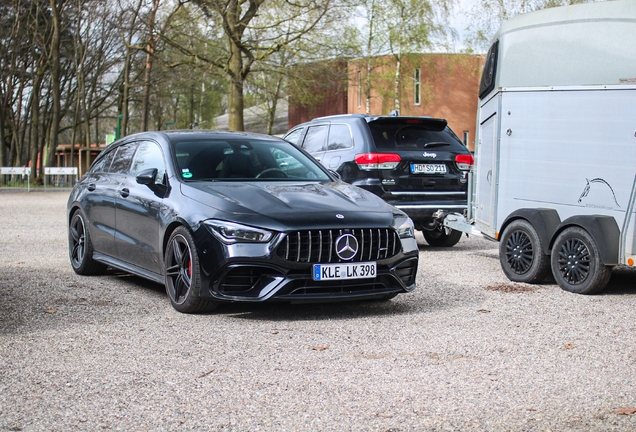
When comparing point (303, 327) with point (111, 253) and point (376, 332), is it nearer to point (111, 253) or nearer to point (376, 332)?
point (376, 332)

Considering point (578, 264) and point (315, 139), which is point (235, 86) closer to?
point (315, 139)

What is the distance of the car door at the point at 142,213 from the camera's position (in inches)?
316

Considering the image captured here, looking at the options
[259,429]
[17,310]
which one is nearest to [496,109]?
[17,310]

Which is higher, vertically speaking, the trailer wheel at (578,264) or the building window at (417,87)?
the building window at (417,87)

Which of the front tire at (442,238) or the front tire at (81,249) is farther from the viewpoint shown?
the front tire at (442,238)

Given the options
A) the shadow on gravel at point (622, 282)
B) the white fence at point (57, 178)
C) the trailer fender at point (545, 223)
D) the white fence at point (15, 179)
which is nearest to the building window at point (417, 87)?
the white fence at point (57, 178)

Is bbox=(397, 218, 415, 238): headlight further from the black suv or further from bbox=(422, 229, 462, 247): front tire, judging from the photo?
bbox=(422, 229, 462, 247): front tire

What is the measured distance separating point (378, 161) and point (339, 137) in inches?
38.6

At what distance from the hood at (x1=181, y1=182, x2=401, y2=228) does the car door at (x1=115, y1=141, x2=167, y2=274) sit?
439 mm

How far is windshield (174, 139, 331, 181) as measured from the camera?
8188 mm

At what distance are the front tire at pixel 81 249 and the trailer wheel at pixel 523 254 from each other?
4.54 m

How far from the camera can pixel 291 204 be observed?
24.2ft

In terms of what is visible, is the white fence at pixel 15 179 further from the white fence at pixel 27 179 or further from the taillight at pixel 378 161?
the taillight at pixel 378 161

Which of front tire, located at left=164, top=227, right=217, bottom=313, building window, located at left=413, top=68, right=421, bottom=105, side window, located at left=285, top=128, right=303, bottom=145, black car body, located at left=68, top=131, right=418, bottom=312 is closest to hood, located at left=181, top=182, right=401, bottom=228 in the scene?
black car body, located at left=68, top=131, right=418, bottom=312
